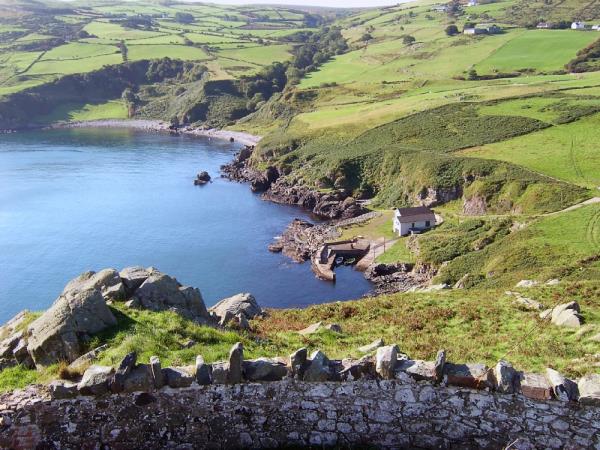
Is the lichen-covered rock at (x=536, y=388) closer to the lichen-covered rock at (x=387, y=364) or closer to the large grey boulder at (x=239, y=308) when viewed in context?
the lichen-covered rock at (x=387, y=364)

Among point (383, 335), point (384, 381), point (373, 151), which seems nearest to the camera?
point (384, 381)

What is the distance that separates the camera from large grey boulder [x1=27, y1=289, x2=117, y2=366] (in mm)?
15844

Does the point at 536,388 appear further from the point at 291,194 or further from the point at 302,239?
the point at 291,194

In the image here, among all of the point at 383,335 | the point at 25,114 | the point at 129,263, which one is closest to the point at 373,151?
the point at 129,263

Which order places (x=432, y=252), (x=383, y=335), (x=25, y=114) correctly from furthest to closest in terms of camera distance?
1. (x=25, y=114)
2. (x=432, y=252)
3. (x=383, y=335)

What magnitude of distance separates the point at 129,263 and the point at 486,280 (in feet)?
164

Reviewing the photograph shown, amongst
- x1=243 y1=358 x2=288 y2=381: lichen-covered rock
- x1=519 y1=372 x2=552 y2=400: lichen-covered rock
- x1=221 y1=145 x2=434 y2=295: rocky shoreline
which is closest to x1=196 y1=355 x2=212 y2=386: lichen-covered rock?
x1=243 y1=358 x2=288 y2=381: lichen-covered rock

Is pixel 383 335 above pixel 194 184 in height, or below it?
above

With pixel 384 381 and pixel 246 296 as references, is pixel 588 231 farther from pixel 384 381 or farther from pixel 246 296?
pixel 384 381

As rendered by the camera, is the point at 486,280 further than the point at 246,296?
Yes

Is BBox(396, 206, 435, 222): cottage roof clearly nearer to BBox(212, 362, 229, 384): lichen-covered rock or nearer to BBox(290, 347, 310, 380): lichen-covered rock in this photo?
BBox(290, 347, 310, 380): lichen-covered rock

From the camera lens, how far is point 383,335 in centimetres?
2288

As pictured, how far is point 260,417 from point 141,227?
8602 centimetres

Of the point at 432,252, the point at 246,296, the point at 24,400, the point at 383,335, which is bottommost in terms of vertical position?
the point at 432,252
